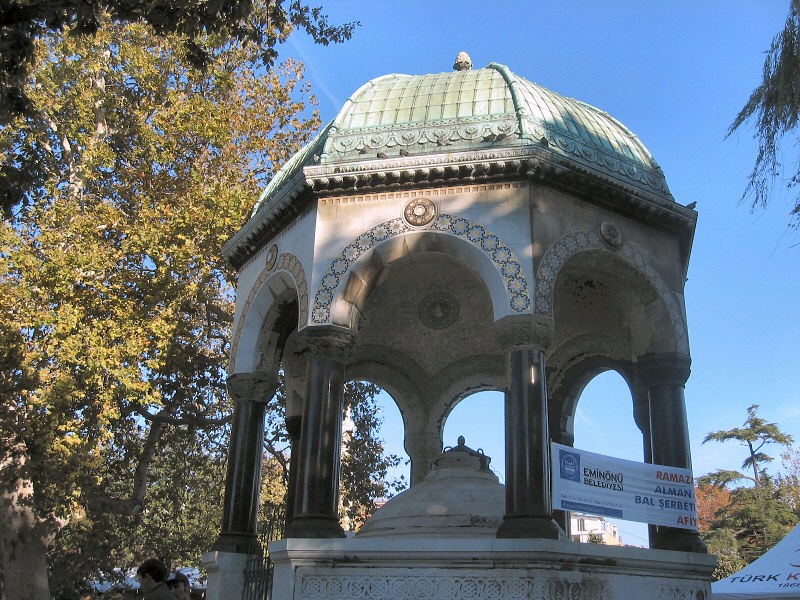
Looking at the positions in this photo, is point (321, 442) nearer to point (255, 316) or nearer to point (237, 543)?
point (237, 543)

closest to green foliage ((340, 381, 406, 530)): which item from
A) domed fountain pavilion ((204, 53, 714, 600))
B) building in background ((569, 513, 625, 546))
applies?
domed fountain pavilion ((204, 53, 714, 600))

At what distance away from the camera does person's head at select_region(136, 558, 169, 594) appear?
6.03 meters

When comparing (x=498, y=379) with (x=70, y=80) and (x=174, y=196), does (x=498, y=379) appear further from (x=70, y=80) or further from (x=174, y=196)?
(x=70, y=80)

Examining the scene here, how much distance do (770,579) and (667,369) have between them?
4053 mm

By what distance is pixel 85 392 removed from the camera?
56.5 ft

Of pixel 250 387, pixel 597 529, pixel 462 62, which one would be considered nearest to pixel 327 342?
pixel 250 387

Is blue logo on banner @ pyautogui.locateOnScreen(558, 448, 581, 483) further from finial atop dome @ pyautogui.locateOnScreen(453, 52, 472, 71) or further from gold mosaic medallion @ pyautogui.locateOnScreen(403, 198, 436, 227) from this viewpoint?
finial atop dome @ pyautogui.locateOnScreen(453, 52, 472, 71)

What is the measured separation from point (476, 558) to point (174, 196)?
14124 millimetres

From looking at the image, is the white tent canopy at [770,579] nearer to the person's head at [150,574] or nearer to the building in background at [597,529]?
the person's head at [150,574]

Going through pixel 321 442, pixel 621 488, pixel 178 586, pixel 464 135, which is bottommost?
pixel 178 586

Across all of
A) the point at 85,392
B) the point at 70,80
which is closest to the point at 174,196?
the point at 70,80

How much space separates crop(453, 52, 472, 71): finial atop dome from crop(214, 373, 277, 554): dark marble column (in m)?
6.59

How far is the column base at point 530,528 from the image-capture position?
960 centimetres

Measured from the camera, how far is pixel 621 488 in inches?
432
